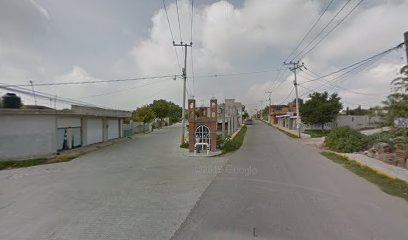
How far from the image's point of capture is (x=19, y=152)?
12.1 metres

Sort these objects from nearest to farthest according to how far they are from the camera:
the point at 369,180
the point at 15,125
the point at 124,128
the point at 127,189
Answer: the point at 127,189 < the point at 369,180 < the point at 15,125 < the point at 124,128

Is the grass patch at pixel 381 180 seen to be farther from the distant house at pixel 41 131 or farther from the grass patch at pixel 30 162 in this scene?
the distant house at pixel 41 131

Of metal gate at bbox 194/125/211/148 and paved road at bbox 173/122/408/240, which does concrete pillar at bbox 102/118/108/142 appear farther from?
paved road at bbox 173/122/408/240

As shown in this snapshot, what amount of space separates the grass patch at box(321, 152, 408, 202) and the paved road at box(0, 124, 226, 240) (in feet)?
19.2

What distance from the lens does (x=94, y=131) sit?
64.3 feet

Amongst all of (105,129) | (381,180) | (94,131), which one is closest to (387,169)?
(381,180)

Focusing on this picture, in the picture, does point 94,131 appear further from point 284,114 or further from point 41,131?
point 284,114

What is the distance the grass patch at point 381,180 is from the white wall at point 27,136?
1849 cm

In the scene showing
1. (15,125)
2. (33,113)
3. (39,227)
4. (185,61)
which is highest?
(185,61)

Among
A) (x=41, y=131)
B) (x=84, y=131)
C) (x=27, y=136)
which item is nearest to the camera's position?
(x=27, y=136)

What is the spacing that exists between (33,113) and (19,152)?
8.60ft

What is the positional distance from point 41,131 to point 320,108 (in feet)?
101

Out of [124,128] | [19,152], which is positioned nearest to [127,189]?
[19,152]

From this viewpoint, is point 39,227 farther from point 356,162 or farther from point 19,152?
point 356,162
